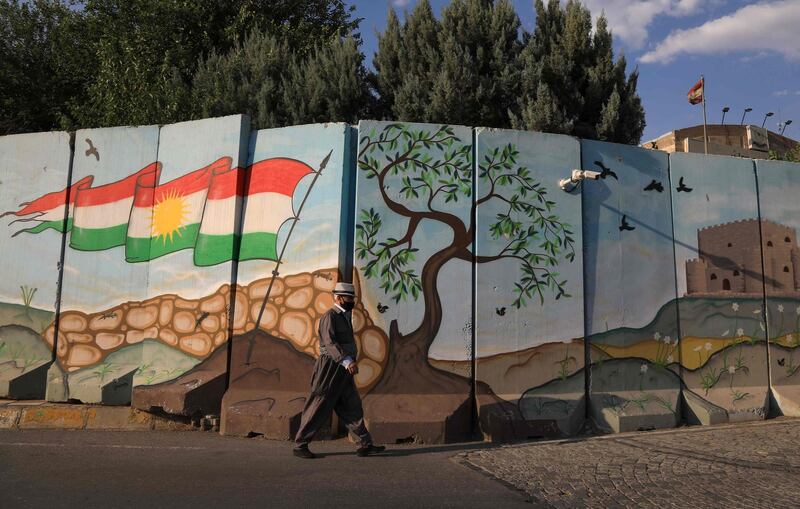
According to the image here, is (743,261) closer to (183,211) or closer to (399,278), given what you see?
(399,278)

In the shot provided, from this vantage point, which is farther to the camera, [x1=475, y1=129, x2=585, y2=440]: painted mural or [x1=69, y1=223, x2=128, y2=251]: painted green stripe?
[x1=69, y1=223, x2=128, y2=251]: painted green stripe

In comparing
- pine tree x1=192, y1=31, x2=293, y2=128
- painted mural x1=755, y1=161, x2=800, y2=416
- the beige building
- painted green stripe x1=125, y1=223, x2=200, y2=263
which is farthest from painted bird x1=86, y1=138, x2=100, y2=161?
the beige building

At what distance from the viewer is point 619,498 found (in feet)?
14.5

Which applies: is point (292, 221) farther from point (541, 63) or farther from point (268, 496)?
point (541, 63)

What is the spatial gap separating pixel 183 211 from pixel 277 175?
1.37m

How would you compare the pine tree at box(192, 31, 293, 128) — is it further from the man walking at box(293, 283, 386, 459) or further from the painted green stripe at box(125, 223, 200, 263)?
the man walking at box(293, 283, 386, 459)

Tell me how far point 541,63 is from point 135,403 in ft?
35.2

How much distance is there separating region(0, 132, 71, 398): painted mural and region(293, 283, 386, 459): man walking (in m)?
4.17

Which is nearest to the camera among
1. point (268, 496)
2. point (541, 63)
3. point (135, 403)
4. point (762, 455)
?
point (268, 496)

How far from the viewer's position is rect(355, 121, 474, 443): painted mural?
263 inches

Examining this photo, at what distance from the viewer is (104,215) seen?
7711mm

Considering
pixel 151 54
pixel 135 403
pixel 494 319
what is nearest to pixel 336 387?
pixel 494 319

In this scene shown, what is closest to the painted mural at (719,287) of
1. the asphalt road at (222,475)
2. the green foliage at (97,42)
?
the asphalt road at (222,475)

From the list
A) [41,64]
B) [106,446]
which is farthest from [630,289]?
[41,64]
